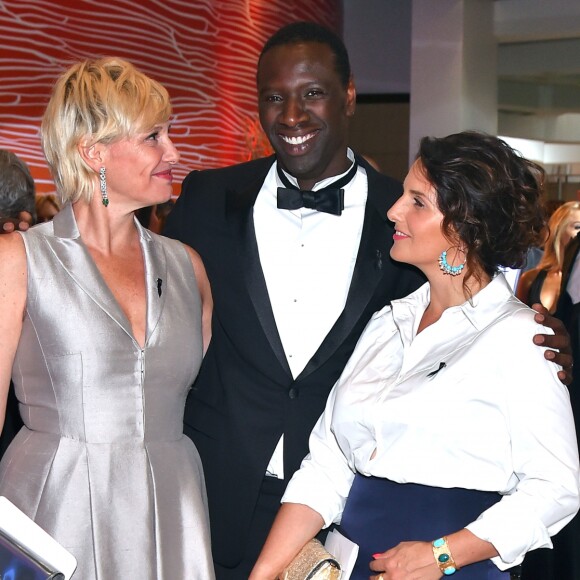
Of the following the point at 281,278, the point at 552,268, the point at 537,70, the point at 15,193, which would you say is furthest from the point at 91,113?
the point at 537,70

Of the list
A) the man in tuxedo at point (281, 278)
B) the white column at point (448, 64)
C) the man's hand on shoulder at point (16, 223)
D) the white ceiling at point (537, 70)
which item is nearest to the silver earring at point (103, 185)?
the man in tuxedo at point (281, 278)

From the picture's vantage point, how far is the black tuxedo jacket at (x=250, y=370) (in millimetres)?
2557

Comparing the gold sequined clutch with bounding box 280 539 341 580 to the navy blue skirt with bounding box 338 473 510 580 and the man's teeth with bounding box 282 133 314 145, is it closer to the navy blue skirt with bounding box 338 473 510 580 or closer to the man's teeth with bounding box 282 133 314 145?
the navy blue skirt with bounding box 338 473 510 580

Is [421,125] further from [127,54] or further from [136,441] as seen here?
[136,441]

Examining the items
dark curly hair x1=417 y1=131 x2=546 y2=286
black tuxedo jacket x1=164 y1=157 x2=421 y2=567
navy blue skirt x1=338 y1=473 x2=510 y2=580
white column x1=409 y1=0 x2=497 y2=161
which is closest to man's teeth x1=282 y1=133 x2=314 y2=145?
black tuxedo jacket x1=164 y1=157 x2=421 y2=567

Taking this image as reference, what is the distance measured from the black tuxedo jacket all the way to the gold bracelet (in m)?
0.65

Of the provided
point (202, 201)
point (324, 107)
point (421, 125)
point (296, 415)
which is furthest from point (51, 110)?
point (421, 125)

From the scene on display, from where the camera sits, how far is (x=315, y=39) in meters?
2.76

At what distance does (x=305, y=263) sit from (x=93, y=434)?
0.81 metres

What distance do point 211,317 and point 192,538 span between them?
0.64m

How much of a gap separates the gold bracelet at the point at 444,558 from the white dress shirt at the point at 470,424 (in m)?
0.08

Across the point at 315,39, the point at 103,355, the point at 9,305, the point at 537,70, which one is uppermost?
the point at 537,70

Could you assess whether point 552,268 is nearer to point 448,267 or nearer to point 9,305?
point 448,267

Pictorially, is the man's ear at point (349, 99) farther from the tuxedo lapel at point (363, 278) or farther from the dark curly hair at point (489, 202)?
the dark curly hair at point (489, 202)
